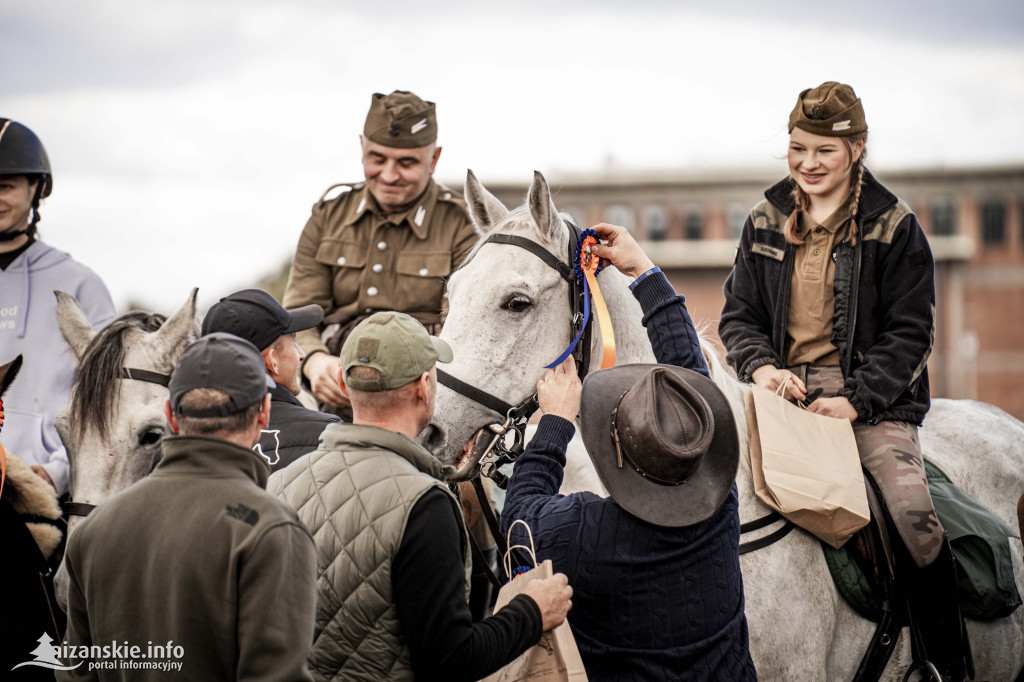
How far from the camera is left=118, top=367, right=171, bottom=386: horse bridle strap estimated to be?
4.02m

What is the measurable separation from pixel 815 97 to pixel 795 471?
5.98 feet

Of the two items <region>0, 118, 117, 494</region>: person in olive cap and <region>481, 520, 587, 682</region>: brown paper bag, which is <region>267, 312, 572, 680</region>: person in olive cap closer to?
<region>481, 520, 587, 682</region>: brown paper bag

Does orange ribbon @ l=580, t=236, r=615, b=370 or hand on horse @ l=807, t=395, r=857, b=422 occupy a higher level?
orange ribbon @ l=580, t=236, r=615, b=370

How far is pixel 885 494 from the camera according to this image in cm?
391

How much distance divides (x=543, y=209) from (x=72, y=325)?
244 centimetres

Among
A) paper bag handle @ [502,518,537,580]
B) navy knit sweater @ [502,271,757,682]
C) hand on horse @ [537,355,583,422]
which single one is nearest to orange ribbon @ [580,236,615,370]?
hand on horse @ [537,355,583,422]

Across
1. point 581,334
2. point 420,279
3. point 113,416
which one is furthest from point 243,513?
point 420,279

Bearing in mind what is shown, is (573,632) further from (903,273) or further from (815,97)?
(815,97)

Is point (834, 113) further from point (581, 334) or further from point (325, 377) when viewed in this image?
point (325, 377)

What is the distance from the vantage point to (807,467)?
148 inches

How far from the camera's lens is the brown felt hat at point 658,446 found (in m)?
2.71

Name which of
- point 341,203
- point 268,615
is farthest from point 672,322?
point 341,203

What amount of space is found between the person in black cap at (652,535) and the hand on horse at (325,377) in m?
2.29

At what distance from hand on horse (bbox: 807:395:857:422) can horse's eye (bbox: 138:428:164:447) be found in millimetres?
2957
